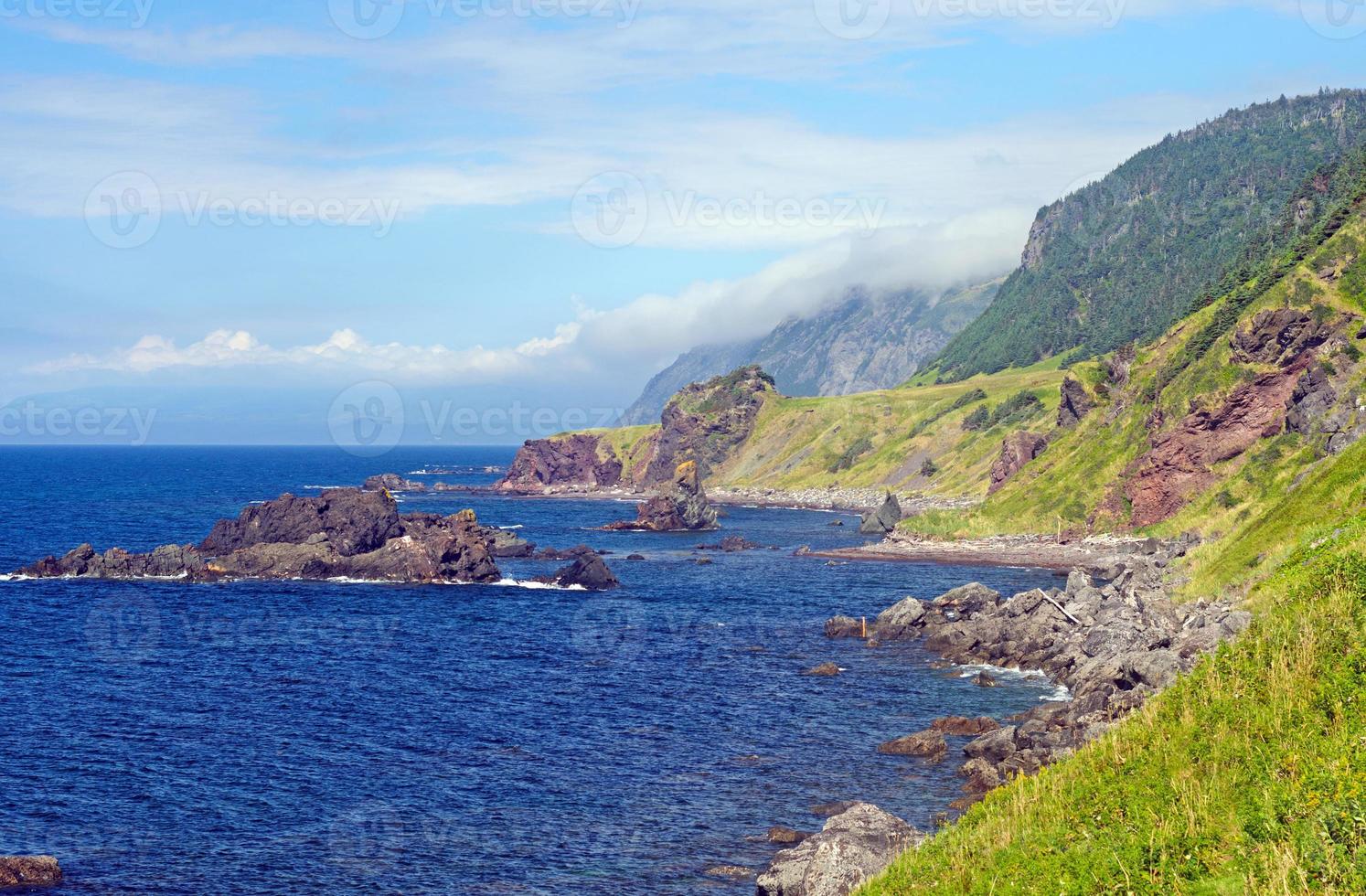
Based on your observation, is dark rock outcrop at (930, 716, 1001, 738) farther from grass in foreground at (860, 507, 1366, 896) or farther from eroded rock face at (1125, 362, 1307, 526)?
eroded rock face at (1125, 362, 1307, 526)

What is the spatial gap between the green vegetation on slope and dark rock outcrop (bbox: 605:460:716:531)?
14327 centimetres

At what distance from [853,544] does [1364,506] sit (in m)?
88.4

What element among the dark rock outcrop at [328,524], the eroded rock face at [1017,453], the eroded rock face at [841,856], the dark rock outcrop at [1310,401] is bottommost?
the eroded rock face at [841,856]

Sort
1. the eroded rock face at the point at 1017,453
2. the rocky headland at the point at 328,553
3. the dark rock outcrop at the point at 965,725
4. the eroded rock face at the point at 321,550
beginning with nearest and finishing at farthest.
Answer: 1. the dark rock outcrop at the point at 965,725
2. the rocky headland at the point at 328,553
3. the eroded rock face at the point at 321,550
4. the eroded rock face at the point at 1017,453

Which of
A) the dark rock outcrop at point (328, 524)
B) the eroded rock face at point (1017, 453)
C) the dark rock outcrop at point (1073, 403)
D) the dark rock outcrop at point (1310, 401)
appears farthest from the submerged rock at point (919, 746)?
the eroded rock face at point (1017, 453)

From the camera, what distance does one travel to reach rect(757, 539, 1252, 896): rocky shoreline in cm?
3394

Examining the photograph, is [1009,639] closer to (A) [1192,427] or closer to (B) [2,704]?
(A) [1192,427]

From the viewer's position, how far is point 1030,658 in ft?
226

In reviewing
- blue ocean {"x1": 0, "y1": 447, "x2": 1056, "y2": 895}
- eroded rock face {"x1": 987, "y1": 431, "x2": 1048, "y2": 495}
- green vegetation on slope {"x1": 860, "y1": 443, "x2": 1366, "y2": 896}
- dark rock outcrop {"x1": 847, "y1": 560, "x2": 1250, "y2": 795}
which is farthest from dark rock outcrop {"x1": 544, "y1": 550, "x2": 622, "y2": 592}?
green vegetation on slope {"x1": 860, "y1": 443, "x2": 1366, "y2": 896}

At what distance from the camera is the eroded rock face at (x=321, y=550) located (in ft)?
369

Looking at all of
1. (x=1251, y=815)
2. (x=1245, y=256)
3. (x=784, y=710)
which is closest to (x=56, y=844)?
(x=784, y=710)

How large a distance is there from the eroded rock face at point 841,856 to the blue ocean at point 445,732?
9.11 feet

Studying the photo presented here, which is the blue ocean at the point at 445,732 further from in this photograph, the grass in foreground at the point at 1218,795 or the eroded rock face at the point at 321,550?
the grass in foreground at the point at 1218,795

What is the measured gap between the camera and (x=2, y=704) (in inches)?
2377
